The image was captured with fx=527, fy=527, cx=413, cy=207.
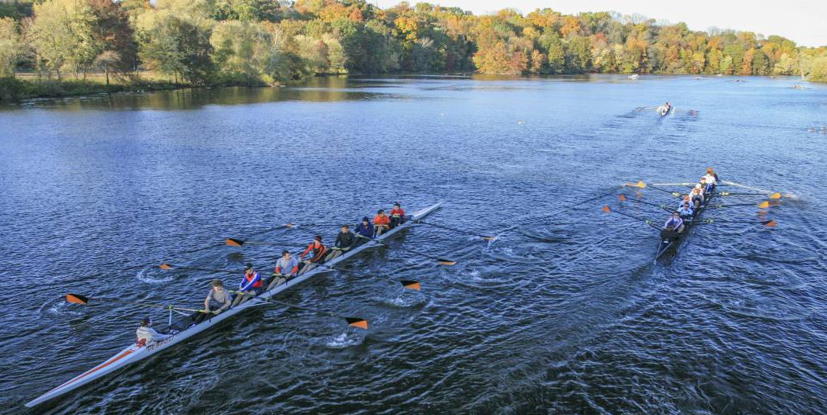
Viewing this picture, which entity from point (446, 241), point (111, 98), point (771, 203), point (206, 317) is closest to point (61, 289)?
point (206, 317)

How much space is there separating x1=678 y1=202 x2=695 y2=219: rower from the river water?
114 centimetres

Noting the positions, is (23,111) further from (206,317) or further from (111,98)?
(206,317)

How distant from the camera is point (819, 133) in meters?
72.4

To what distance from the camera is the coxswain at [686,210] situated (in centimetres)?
3412

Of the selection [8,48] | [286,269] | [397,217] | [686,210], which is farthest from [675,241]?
[8,48]

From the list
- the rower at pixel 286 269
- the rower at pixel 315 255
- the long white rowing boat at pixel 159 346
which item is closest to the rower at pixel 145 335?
the long white rowing boat at pixel 159 346

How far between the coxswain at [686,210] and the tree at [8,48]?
325ft

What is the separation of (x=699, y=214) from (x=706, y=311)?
51.1 feet

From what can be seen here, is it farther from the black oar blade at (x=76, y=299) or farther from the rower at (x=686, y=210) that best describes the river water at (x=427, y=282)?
the rower at (x=686, y=210)

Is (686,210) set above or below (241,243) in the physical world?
above

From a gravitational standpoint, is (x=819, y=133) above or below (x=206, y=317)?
above

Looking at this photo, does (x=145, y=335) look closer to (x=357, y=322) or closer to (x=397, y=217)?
(x=357, y=322)

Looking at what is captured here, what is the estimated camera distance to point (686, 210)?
112ft

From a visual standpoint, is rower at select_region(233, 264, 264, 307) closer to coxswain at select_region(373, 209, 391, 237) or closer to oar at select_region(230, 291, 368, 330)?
oar at select_region(230, 291, 368, 330)
